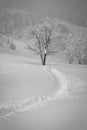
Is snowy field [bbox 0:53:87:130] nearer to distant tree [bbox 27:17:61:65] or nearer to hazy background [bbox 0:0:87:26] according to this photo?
hazy background [bbox 0:0:87:26]

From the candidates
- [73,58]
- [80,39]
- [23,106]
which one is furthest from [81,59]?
[23,106]

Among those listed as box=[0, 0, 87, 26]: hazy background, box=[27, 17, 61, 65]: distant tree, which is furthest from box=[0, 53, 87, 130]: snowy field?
box=[27, 17, 61, 65]: distant tree

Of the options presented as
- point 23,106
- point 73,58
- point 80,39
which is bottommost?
point 23,106

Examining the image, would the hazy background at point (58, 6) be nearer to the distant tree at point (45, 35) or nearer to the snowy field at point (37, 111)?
the snowy field at point (37, 111)

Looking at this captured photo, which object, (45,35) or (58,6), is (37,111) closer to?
(58,6)

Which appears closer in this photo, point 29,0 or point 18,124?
point 18,124

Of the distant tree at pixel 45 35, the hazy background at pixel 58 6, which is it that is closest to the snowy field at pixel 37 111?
the hazy background at pixel 58 6

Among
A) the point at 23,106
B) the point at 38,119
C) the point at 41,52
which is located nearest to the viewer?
the point at 38,119

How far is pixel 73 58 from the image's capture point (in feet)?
73.0

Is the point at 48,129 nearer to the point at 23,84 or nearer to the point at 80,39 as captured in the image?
the point at 23,84

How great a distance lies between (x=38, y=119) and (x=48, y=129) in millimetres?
397

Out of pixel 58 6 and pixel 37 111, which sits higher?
pixel 58 6

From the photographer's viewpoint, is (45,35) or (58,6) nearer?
(58,6)

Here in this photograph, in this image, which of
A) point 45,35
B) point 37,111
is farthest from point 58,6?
point 45,35
